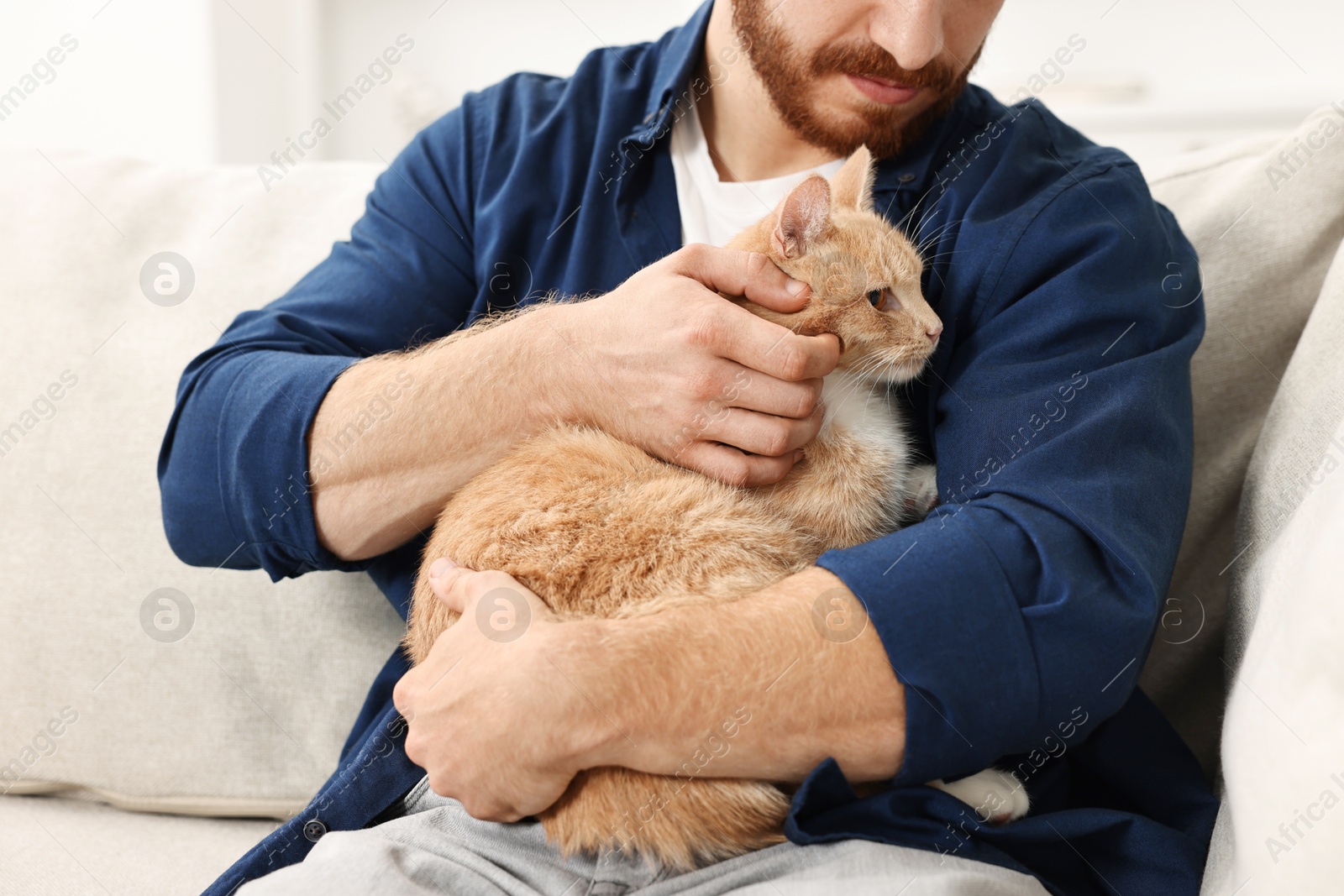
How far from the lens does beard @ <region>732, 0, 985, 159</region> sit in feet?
4.75

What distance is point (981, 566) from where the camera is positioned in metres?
1.03

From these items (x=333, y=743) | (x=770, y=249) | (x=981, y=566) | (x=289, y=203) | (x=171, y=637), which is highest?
(x=289, y=203)

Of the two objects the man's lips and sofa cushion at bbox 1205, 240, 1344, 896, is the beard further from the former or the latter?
sofa cushion at bbox 1205, 240, 1344, 896

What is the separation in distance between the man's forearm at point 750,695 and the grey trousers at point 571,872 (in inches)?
3.9

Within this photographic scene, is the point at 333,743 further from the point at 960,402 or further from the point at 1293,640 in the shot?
the point at 1293,640

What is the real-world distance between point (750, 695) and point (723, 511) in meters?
0.26

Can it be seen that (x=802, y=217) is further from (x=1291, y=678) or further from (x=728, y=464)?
(x=1291, y=678)

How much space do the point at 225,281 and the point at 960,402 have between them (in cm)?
139

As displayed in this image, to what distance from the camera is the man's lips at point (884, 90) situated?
1.45 meters

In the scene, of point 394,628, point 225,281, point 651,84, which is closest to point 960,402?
point 651,84

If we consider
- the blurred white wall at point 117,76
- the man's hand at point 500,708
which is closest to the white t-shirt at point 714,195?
the man's hand at point 500,708

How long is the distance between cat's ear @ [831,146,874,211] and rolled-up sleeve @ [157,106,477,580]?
0.64 m

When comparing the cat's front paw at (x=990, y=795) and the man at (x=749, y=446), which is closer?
the man at (x=749, y=446)

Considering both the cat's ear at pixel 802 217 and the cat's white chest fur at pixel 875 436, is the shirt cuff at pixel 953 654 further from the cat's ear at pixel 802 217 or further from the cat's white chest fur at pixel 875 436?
the cat's ear at pixel 802 217
